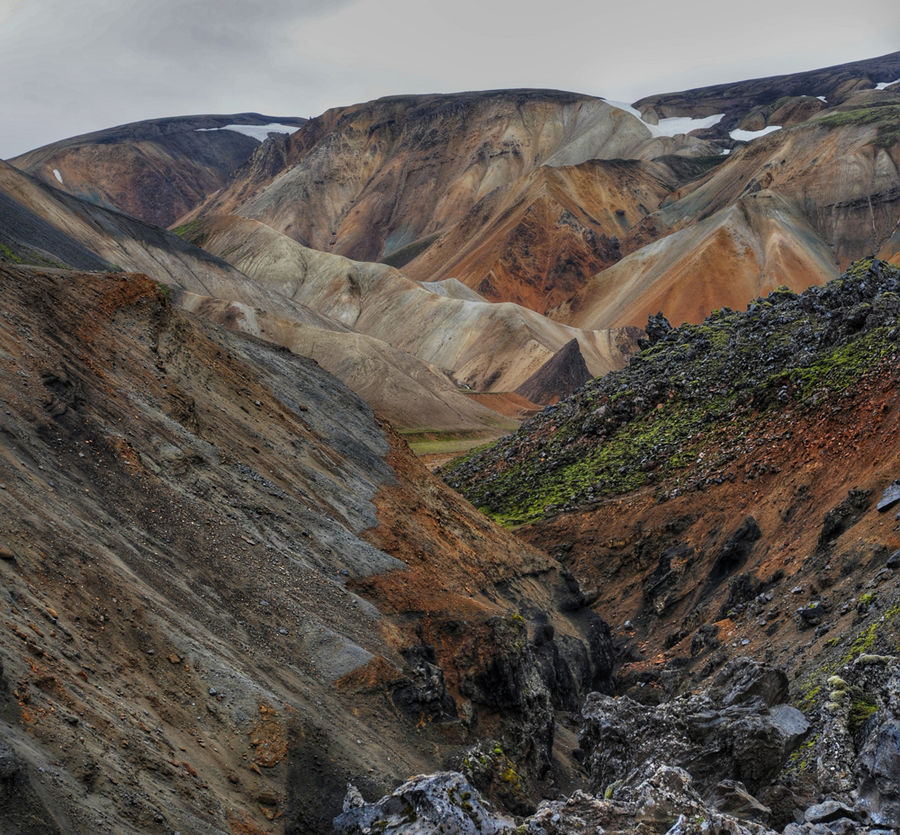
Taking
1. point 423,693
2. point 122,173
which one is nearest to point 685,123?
point 122,173

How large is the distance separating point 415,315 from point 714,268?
29.9 m

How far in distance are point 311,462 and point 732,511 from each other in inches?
434

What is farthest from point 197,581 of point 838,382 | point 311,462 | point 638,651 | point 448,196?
point 448,196

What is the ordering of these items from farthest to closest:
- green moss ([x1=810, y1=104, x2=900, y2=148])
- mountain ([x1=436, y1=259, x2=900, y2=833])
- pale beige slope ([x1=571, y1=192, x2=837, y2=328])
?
1. green moss ([x1=810, y1=104, x2=900, y2=148])
2. pale beige slope ([x1=571, y1=192, x2=837, y2=328])
3. mountain ([x1=436, y1=259, x2=900, y2=833])

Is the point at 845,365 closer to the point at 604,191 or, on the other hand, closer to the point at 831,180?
the point at 831,180

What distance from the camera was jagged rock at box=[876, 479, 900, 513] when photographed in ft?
59.4

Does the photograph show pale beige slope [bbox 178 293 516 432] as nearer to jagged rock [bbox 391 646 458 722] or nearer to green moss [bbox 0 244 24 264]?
green moss [bbox 0 244 24 264]

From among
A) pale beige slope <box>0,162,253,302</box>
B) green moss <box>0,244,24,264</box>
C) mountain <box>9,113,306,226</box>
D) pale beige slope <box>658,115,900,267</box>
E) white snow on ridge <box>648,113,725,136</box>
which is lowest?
pale beige slope <box>658,115,900,267</box>

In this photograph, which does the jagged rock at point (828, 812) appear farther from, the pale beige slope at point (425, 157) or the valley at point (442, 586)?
the pale beige slope at point (425, 157)

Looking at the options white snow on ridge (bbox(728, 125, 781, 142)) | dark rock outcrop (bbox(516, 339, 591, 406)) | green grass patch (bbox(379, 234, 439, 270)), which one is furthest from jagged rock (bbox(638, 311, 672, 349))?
white snow on ridge (bbox(728, 125, 781, 142))

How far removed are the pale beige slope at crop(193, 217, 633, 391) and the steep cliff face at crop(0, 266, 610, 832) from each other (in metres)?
61.7

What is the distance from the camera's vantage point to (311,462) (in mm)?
21656

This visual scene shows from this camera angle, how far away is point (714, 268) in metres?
93.5

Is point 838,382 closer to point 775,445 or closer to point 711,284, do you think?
point 775,445
